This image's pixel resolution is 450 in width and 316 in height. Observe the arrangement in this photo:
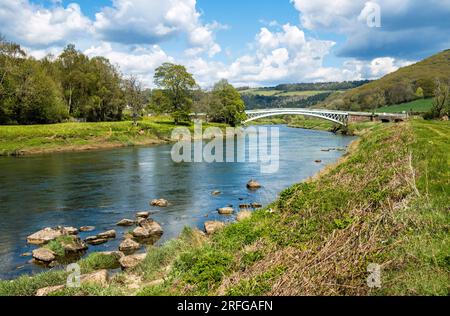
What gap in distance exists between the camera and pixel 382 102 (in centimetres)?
15050

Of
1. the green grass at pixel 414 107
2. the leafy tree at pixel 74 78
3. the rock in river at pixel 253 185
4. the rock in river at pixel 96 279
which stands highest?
the leafy tree at pixel 74 78

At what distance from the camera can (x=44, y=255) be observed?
56.6ft

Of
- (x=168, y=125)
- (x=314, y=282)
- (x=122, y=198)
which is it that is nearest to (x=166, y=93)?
(x=168, y=125)

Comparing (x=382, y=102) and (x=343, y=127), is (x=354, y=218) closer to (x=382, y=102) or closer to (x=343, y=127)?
(x=343, y=127)

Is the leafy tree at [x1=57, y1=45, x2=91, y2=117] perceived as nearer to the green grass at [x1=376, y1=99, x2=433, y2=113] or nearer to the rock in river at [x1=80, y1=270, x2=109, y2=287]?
the rock in river at [x1=80, y1=270, x2=109, y2=287]

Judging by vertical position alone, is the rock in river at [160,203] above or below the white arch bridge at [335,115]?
below

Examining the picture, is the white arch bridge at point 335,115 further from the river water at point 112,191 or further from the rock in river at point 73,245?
the rock in river at point 73,245

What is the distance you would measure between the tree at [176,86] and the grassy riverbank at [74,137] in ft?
40.0

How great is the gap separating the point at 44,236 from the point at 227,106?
85239 mm

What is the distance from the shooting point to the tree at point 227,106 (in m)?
102

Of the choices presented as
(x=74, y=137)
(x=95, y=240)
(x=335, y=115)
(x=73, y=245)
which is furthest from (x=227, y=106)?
(x=73, y=245)

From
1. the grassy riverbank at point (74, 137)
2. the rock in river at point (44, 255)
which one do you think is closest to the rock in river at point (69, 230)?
the rock in river at point (44, 255)

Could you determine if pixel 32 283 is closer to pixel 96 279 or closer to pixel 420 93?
pixel 96 279

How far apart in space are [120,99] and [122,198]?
5863 centimetres
